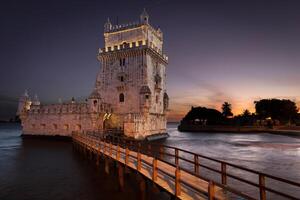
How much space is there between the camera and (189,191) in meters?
A: 10.5

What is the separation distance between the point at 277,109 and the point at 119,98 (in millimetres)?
76482

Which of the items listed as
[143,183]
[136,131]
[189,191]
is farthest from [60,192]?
[136,131]

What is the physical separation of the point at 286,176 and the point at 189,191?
15.5 meters

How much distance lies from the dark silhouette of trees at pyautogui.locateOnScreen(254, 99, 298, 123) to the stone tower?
67.2m

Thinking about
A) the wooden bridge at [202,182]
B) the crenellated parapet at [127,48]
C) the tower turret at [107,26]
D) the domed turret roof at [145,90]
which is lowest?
the wooden bridge at [202,182]

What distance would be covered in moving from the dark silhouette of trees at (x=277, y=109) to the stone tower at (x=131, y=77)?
67164mm

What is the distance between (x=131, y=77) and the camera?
50.1m

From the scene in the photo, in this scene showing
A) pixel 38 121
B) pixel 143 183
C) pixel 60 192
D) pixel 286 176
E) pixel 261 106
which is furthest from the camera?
pixel 261 106

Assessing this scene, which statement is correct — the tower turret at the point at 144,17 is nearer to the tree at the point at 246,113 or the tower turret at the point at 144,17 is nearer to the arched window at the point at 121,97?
the arched window at the point at 121,97

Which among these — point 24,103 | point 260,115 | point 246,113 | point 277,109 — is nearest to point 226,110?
point 246,113

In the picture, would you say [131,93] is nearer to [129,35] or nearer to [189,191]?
[129,35]

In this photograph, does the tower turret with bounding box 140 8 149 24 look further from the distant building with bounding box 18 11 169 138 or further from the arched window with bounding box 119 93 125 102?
the arched window with bounding box 119 93 125 102

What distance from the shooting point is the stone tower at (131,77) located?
158ft

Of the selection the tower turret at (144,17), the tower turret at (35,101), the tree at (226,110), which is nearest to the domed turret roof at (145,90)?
the tower turret at (144,17)
